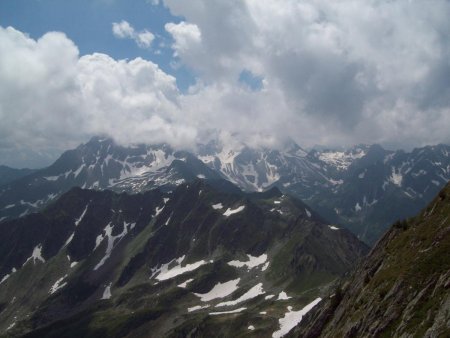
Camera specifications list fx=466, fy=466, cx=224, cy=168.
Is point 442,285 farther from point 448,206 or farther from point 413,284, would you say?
point 448,206

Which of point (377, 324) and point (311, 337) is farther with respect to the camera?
point (311, 337)

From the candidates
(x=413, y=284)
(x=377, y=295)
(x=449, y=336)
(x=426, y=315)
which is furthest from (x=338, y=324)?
(x=449, y=336)

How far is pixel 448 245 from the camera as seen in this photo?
65.8 m

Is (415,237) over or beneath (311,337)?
over

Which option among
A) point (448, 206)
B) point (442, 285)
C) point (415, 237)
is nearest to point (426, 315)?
point (442, 285)

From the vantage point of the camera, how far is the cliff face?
57.2 m

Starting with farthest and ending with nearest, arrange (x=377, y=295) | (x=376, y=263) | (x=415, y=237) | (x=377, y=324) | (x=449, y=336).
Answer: (x=376, y=263) < (x=415, y=237) < (x=377, y=295) < (x=377, y=324) < (x=449, y=336)

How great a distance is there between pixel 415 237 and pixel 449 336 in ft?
96.8

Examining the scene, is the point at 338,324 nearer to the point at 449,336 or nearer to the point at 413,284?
the point at 413,284

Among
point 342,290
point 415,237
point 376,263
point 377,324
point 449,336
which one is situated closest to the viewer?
point 449,336

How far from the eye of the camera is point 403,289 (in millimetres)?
64312

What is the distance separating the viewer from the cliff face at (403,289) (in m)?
57.2

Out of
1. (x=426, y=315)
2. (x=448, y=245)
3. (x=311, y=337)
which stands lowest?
(x=311, y=337)

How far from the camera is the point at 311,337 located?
88.7m
